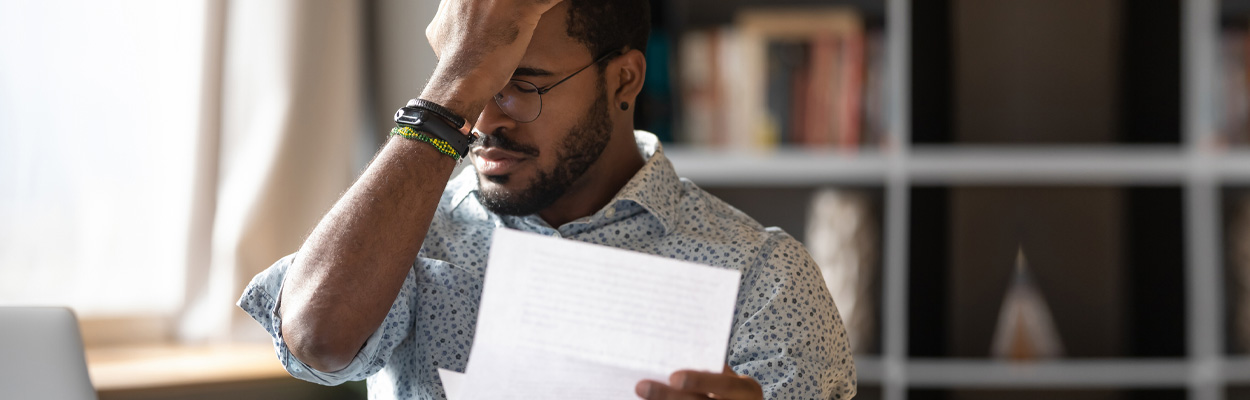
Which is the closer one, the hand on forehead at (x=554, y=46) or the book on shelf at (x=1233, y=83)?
the hand on forehead at (x=554, y=46)

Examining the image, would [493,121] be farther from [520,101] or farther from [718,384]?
[718,384]

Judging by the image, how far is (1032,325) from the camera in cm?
204

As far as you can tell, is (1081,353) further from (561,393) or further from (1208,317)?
(561,393)

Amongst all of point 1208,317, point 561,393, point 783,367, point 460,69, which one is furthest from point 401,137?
point 1208,317

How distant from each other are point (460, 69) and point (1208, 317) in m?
1.52

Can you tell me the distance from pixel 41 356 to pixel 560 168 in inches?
23.1

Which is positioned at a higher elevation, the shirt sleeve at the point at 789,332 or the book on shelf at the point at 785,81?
the book on shelf at the point at 785,81

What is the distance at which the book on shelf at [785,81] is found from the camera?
6.60 ft

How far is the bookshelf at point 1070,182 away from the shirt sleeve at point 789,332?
81 centimetres

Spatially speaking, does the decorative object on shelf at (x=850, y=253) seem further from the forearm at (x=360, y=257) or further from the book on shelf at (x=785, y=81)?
the forearm at (x=360, y=257)

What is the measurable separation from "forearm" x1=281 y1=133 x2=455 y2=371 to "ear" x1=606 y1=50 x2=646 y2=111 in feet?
1.03

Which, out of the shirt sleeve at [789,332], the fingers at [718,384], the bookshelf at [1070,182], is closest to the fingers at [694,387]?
the fingers at [718,384]

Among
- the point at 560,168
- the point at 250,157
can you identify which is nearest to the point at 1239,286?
the point at 560,168

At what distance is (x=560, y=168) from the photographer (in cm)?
123
